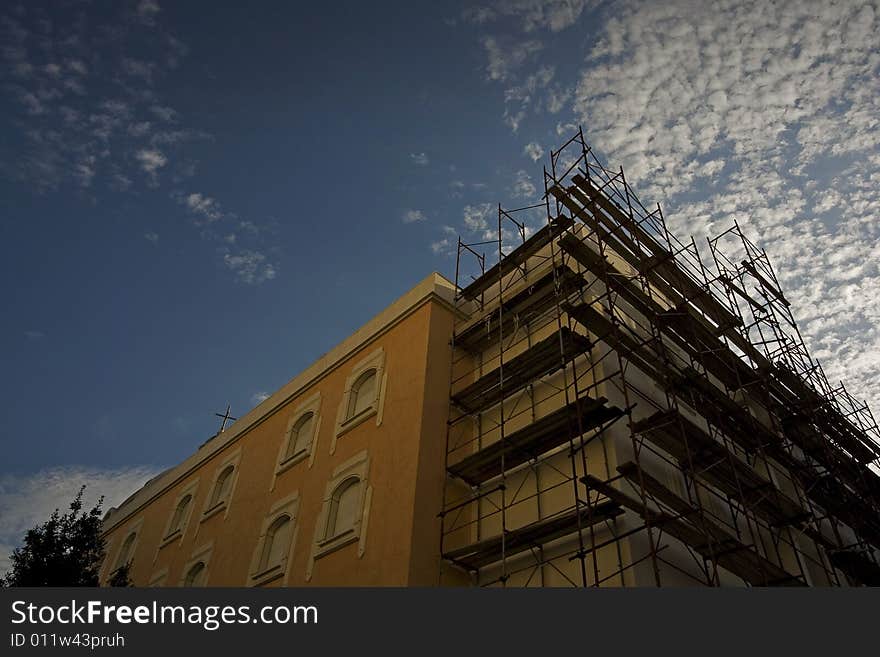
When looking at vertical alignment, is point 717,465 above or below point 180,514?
below

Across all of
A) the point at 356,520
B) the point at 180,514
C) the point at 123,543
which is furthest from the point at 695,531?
the point at 123,543

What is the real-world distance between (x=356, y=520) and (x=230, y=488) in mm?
8449

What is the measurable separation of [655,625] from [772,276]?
1807 cm

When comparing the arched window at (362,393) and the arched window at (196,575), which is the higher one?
the arched window at (362,393)

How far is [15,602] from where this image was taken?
10203mm

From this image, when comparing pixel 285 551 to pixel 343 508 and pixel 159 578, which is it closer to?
pixel 343 508

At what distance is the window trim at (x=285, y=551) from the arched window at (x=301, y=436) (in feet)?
5.24

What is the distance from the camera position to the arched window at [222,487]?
78.0ft

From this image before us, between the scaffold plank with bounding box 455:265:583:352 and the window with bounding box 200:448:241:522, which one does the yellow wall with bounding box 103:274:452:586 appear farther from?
the scaffold plank with bounding box 455:265:583:352

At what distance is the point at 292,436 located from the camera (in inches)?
877

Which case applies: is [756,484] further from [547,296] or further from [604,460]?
[547,296]

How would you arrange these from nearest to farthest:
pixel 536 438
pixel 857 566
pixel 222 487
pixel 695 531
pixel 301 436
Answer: pixel 695 531
pixel 536 438
pixel 857 566
pixel 301 436
pixel 222 487

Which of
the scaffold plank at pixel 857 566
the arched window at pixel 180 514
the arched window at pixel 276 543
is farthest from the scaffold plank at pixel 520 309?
the arched window at pixel 180 514

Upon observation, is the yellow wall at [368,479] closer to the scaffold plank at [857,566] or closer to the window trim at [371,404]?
the window trim at [371,404]
